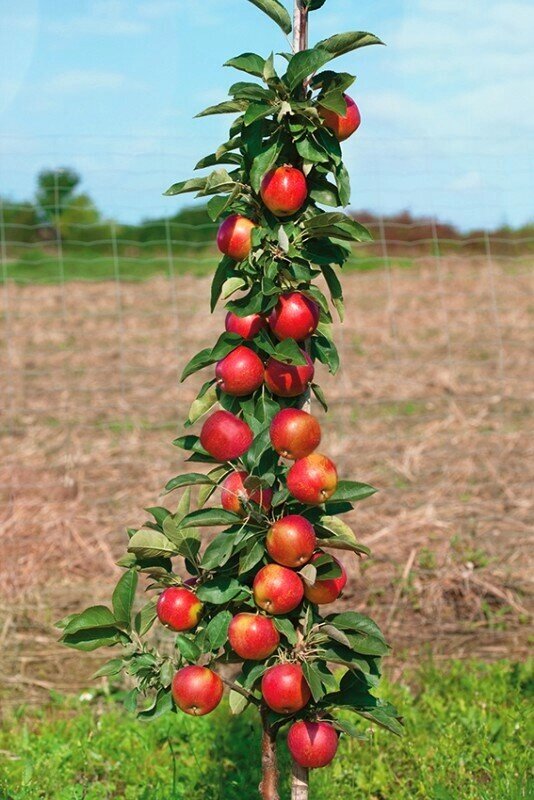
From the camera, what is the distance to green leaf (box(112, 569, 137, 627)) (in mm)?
1721

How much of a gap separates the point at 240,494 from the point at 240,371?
0.71ft

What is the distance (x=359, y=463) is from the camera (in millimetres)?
5250

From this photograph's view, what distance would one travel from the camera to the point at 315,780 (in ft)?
8.31

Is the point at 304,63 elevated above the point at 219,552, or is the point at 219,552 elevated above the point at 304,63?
the point at 304,63

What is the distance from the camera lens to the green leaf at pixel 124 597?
172 cm

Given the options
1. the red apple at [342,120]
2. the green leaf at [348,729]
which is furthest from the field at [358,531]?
the red apple at [342,120]

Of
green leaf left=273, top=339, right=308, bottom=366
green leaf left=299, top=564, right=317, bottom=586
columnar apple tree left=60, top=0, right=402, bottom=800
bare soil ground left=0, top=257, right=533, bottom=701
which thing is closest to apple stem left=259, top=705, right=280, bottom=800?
columnar apple tree left=60, top=0, right=402, bottom=800

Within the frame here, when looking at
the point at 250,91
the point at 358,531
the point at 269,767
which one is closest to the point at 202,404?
the point at 250,91

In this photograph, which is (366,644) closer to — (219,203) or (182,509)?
(182,509)

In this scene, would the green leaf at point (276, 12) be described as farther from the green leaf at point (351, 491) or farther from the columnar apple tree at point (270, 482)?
the green leaf at point (351, 491)

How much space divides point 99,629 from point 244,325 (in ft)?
1.98

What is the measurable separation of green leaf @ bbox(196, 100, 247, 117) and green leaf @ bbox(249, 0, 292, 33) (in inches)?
6.3

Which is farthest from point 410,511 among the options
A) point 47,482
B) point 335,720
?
point 335,720

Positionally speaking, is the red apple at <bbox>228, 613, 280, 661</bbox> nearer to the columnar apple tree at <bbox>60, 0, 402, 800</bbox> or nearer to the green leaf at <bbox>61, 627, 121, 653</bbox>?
the columnar apple tree at <bbox>60, 0, 402, 800</bbox>
